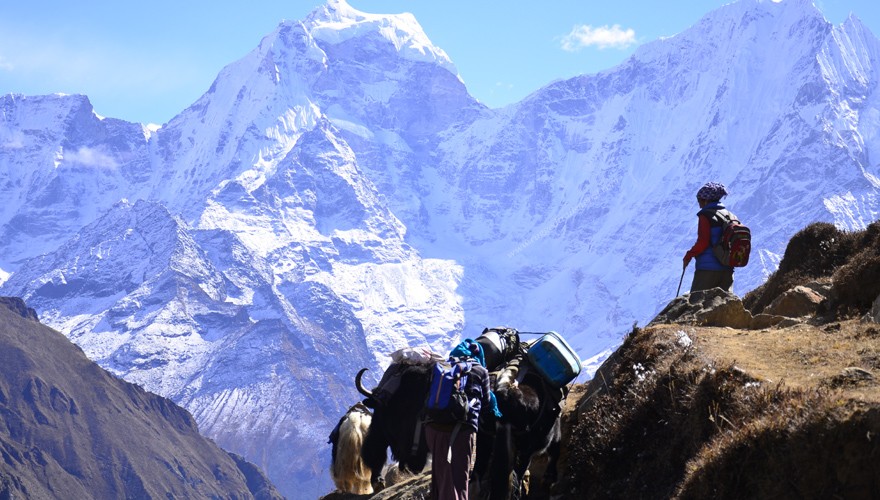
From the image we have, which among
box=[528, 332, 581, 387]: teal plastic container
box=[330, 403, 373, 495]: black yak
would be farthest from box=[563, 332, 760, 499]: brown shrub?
box=[330, 403, 373, 495]: black yak

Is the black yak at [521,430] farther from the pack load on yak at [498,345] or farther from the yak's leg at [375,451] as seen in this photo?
the yak's leg at [375,451]

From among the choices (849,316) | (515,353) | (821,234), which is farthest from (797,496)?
(821,234)

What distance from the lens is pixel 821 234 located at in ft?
65.0

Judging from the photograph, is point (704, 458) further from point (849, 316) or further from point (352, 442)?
point (849, 316)

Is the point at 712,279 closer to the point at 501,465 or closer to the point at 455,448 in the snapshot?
the point at 501,465

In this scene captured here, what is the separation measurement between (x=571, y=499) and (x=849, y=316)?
16.8 feet

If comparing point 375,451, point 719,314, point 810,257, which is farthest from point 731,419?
point 810,257

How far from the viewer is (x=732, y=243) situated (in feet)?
53.3

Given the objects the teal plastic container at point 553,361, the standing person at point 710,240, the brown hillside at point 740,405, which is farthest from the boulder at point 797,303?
the teal plastic container at point 553,361

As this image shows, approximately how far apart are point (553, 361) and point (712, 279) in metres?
5.87

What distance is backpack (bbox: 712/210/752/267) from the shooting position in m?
16.2

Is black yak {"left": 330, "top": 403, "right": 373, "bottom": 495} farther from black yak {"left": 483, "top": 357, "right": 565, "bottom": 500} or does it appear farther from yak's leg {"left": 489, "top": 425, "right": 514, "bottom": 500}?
yak's leg {"left": 489, "top": 425, "right": 514, "bottom": 500}

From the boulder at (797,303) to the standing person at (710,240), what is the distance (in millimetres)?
875

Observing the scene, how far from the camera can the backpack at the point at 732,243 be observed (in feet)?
53.1
